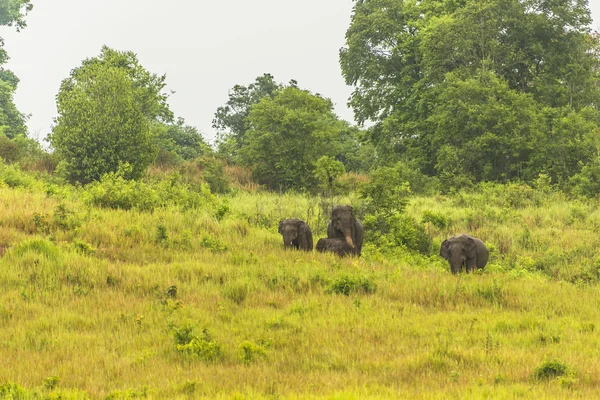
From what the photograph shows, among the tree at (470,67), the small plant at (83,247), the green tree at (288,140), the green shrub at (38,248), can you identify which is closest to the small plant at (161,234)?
the small plant at (83,247)

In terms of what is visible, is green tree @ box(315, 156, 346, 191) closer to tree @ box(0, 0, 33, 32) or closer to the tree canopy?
the tree canopy

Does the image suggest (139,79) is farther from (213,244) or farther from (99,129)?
(213,244)

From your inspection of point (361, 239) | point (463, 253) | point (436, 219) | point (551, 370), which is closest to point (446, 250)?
point (463, 253)

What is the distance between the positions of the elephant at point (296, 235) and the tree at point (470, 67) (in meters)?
20.9

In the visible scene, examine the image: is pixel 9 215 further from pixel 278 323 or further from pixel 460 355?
pixel 460 355

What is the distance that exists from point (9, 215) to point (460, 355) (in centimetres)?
1243

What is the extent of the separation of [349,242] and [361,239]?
1.17m

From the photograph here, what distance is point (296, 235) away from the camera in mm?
15586

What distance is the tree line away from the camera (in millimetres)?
29234

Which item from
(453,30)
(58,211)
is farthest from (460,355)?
(453,30)

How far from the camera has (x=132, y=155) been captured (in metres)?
29.3

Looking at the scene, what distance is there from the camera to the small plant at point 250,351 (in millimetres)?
7730

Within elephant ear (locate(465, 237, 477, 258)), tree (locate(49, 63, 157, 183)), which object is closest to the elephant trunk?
elephant ear (locate(465, 237, 477, 258))

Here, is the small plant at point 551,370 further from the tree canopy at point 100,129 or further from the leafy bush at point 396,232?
the tree canopy at point 100,129
